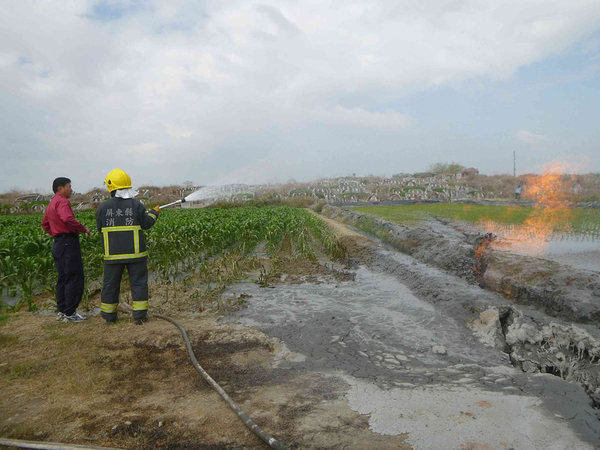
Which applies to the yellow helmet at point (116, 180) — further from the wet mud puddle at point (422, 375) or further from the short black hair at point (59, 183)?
the wet mud puddle at point (422, 375)

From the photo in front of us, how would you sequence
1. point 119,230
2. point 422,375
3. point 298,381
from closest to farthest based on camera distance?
point 298,381 < point 422,375 < point 119,230

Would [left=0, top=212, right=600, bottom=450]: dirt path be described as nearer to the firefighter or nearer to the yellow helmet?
the firefighter

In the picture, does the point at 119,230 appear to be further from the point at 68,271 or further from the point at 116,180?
the point at 68,271

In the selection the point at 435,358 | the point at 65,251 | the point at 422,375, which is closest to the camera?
the point at 422,375

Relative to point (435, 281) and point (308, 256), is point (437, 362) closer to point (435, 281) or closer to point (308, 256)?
point (435, 281)

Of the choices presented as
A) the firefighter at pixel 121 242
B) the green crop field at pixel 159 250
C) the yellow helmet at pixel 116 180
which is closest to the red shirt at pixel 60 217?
the firefighter at pixel 121 242

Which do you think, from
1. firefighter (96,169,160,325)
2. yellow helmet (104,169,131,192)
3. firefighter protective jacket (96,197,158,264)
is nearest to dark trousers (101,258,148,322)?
firefighter (96,169,160,325)

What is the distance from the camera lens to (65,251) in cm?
521

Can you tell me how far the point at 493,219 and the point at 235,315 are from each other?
14.8 meters

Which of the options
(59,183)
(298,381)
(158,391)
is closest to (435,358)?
(298,381)

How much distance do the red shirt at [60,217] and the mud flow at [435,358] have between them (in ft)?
8.75

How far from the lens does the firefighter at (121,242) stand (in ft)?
16.7

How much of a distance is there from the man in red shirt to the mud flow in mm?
2308

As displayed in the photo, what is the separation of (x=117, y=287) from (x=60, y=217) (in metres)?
1.23
